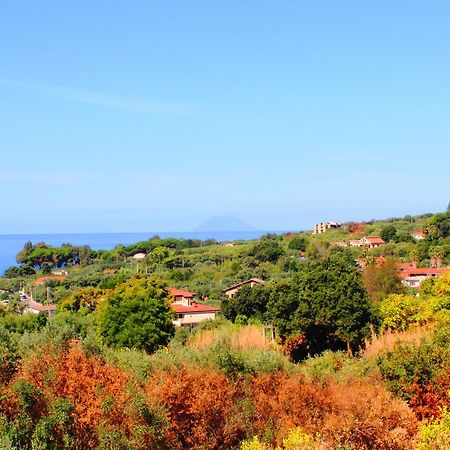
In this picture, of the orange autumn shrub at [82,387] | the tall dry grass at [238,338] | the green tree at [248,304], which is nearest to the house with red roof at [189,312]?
the green tree at [248,304]

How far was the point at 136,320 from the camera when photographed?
86.7ft

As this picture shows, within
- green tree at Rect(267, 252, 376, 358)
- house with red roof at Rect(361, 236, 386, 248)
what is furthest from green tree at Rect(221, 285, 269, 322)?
house with red roof at Rect(361, 236, 386, 248)

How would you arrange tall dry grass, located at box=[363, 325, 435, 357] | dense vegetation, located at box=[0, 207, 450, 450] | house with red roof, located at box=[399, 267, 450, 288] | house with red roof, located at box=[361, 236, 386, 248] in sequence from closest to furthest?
dense vegetation, located at box=[0, 207, 450, 450], tall dry grass, located at box=[363, 325, 435, 357], house with red roof, located at box=[399, 267, 450, 288], house with red roof, located at box=[361, 236, 386, 248]

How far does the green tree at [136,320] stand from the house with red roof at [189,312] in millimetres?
11352

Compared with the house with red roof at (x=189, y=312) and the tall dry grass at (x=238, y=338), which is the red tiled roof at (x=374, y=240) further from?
the tall dry grass at (x=238, y=338)

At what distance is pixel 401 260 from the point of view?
207 feet

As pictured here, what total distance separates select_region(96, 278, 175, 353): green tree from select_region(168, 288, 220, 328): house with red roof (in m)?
11.4

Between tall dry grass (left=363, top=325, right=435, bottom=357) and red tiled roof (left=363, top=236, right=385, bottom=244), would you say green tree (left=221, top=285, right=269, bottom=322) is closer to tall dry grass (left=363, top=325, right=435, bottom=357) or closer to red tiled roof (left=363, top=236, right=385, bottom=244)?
tall dry grass (left=363, top=325, right=435, bottom=357)

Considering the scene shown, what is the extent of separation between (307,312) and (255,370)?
7829mm

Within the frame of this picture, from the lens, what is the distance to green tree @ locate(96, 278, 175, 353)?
2605 centimetres

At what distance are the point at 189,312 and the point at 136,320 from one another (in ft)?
45.3

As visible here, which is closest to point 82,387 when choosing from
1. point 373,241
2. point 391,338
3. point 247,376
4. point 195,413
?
point 195,413

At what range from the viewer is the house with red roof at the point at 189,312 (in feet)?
131

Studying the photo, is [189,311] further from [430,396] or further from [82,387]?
[82,387]
